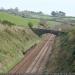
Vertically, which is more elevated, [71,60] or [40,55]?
[71,60]

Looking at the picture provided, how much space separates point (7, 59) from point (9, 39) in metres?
17.9

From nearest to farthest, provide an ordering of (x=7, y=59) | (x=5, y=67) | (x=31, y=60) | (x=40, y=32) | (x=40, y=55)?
(x=5, y=67) < (x=7, y=59) < (x=31, y=60) < (x=40, y=55) < (x=40, y=32)

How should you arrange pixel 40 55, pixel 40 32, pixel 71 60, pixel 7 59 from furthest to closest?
pixel 40 32 < pixel 40 55 < pixel 7 59 < pixel 71 60

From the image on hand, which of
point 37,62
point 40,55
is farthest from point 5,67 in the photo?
point 40,55

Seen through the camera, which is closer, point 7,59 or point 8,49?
point 7,59

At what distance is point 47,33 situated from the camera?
116750mm

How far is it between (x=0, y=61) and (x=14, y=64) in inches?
126

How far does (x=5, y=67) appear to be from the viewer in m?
44.6

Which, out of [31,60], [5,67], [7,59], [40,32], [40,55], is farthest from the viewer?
[40,32]

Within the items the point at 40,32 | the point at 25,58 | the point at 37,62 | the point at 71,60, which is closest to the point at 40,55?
the point at 25,58

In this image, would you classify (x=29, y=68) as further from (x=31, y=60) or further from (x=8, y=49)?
(x=8, y=49)

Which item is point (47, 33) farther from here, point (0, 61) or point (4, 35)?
point (0, 61)

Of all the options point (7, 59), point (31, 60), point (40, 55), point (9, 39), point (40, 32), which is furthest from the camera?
point (40, 32)

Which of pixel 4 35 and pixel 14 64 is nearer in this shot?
pixel 14 64
